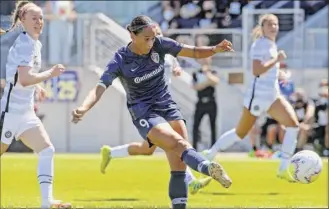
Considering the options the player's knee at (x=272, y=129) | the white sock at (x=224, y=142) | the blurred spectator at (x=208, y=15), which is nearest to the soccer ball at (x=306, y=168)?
the white sock at (x=224, y=142)

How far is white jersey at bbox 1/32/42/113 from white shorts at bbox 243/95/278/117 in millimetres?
4489

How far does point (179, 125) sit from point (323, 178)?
6.90 meters

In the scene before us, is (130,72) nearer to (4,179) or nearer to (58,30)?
(4,179)

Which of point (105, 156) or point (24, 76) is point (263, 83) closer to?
point (105, 156)

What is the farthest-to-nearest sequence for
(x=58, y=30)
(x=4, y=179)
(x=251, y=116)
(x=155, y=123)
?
1. (x=58, y=30)
2. (x=4, y=179)
3. (x=251, y=116)
4. (x=155, y=123)

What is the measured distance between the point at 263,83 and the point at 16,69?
494 centimetres

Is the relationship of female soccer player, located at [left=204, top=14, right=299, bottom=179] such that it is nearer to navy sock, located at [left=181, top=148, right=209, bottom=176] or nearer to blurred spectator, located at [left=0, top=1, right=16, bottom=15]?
navy sock, located at [left=181, top=148, right=209, bottom=176]

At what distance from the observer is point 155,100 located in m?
9.81

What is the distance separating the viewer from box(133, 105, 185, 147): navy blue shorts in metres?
9.58

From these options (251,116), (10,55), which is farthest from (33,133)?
(251,116)

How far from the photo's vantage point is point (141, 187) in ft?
48.6

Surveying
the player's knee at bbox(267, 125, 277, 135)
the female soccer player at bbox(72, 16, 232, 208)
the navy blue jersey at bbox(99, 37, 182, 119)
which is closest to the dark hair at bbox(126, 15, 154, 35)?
the female soccer player at bbox(72, 16, 232, 208)

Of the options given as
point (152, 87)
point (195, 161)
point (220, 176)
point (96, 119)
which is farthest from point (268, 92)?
point (96, 119)

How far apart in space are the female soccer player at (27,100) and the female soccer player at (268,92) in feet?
14.0
